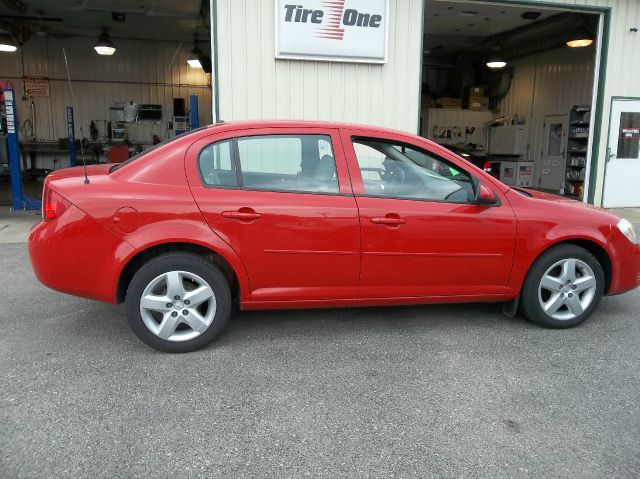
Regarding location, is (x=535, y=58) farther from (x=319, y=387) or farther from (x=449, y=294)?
(x=319, y=387)

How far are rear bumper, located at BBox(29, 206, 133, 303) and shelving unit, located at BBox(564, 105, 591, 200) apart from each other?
12514 millimetres

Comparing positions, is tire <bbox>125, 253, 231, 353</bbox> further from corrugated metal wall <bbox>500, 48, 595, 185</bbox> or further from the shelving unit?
corrugated metal wall <bbox>500, 48, 595, 185</bbox>

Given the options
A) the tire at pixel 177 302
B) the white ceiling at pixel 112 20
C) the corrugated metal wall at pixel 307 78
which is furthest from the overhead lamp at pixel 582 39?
the tire at pixel 177 302

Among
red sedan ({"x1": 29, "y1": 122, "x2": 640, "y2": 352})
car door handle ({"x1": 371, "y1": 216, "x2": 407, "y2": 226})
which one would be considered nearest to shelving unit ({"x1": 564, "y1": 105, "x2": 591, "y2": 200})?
red sedan ({"x1": 29, "y1": 122, "x2": 640, "y2": 352})

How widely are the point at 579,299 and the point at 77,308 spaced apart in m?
4.20

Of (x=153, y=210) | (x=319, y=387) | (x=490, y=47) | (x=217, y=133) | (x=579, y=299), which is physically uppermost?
(x=490, y=47)

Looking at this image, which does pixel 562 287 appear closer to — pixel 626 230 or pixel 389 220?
pixel 626 230

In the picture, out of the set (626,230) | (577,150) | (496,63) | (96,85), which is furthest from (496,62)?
(626,230)

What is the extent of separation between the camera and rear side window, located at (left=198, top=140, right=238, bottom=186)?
12.4 feet

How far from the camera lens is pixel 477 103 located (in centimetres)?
1898

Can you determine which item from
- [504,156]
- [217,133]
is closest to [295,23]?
[217,133]

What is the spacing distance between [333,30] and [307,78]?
84 centimetres

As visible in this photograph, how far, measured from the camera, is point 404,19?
29.2 feet

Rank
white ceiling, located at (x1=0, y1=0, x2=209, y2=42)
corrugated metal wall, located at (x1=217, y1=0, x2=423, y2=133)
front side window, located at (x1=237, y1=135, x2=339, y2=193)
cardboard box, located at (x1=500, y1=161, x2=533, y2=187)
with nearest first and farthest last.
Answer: front side window, located at (x1=237, y1=135, x2=339, y2=193) < corrugated metal wall, located at (x1=217, y1=0, x2=423, y2=133) < white ceiling, located at (x1=0, y1=0, x2=209, y2=42) < cardboard box, located at (x1=500, y1=161, x2=533, y2=187)
